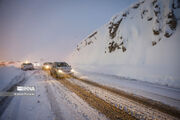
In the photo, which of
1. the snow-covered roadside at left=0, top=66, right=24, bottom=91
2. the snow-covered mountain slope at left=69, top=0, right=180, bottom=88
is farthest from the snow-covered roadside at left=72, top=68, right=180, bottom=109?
the snow-covered roadside at left=0, top=66, right=24, bottom=91

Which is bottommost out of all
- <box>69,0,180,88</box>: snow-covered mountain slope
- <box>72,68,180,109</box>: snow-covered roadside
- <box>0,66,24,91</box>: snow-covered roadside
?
<box>72,68,180,109</box>: snow-covered roadside

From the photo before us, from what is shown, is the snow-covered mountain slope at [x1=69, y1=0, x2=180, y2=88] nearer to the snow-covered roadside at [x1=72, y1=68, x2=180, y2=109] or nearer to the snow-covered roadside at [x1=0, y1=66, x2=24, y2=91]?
the snow-covered roadside at [x1=72, y1=68, x2=180, y2=109]

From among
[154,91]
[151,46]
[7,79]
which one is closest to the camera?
[154,91]

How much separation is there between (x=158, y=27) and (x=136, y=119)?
18.4 meters

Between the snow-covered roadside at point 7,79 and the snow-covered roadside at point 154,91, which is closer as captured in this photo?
the snow-covered roadside at point 154,91

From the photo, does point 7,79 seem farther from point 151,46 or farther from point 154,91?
point 151,46

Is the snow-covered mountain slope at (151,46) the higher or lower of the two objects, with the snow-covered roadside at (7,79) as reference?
higher

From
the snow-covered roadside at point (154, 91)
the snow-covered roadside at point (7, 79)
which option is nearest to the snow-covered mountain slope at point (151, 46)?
the snow-covered roadside at point (154, 91)

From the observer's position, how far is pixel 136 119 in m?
2.84

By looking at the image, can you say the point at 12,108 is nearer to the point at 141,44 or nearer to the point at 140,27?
the point at 141,44

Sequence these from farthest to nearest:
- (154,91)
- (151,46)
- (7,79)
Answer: (151,46) < (7,79) < (154,91)

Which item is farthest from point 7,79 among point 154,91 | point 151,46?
point 151,46

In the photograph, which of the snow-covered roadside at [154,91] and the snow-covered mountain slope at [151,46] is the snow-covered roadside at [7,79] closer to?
the snow-covered roadside at [154,91]

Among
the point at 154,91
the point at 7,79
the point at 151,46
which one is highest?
the point at 151,46
